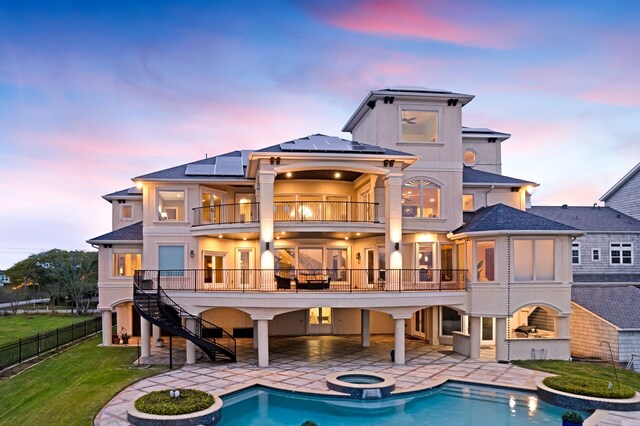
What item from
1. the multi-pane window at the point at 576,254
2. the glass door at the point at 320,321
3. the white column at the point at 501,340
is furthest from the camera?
the multi-pane window at the point at 576,254

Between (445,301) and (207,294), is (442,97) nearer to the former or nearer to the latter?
(445,301)

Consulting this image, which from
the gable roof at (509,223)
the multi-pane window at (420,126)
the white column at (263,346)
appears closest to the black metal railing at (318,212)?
the multi-pane window at (420,126)

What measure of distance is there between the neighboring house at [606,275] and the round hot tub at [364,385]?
11.5 metres

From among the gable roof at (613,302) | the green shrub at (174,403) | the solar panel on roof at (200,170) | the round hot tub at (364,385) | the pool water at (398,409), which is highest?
the solar panel on roof at (200,170)

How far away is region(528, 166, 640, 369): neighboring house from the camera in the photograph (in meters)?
21.0

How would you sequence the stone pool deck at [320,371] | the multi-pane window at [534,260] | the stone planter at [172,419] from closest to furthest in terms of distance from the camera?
the stone planter at [172,419]
the stone pool deck at [320,371]
the multi-pane window at [534,260]

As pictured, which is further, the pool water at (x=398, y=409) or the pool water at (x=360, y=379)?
the pool water at (x=360, y=379)

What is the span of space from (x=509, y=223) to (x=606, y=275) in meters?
13.3

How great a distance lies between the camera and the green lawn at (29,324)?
112 feet

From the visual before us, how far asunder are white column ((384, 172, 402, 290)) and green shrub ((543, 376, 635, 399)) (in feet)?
25.9

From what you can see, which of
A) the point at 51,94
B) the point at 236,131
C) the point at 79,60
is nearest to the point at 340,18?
the point at 79,60

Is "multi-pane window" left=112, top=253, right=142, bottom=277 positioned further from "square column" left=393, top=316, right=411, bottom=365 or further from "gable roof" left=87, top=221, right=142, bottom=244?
"square column" left=393, top=316, right=411, bottom=365

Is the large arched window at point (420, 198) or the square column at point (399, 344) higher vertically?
the large arched window at point (420, 198)

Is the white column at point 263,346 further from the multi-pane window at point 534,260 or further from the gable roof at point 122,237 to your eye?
the multi-pane window at point 534,260
